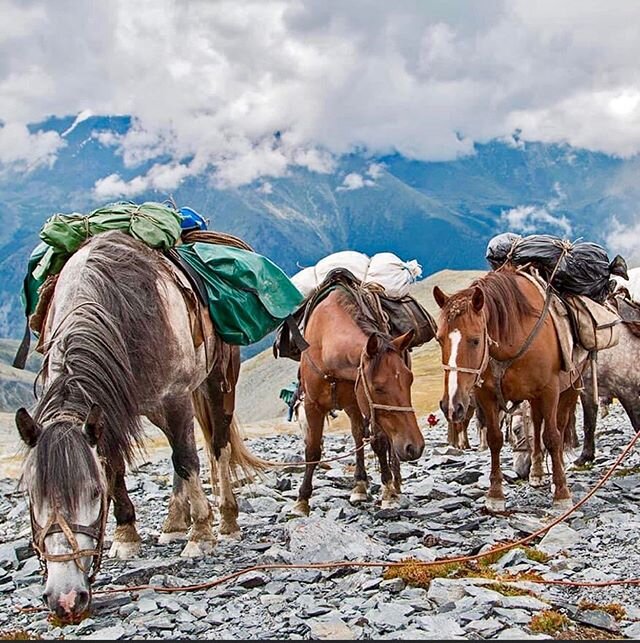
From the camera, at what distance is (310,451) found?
1056 centimetres

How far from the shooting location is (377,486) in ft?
40.5

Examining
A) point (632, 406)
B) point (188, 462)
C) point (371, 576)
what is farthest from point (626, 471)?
point (188, 462)

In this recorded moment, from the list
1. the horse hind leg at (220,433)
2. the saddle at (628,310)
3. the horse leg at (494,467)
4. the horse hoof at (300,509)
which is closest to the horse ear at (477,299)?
the horse leg at (494,467)

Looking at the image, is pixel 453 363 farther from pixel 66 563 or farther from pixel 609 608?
pixel 66 563

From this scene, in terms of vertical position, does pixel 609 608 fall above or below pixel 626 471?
above

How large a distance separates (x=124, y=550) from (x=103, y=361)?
285 centimetres

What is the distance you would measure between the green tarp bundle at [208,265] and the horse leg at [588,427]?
20.5 ft

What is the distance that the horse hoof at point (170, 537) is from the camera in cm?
923

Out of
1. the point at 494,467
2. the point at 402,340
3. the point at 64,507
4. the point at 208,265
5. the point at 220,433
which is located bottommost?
the point at 494,467

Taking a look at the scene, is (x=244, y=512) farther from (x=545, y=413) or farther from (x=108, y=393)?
(x=108, y=393)

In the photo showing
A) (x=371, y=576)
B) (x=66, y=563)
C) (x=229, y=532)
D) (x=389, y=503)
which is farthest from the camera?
(x=389, y=503)

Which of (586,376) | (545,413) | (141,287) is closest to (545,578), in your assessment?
(545,413)

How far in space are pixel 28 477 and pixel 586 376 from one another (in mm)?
9826

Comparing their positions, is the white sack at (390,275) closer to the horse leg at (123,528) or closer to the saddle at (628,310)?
the saddle at (628,310)
